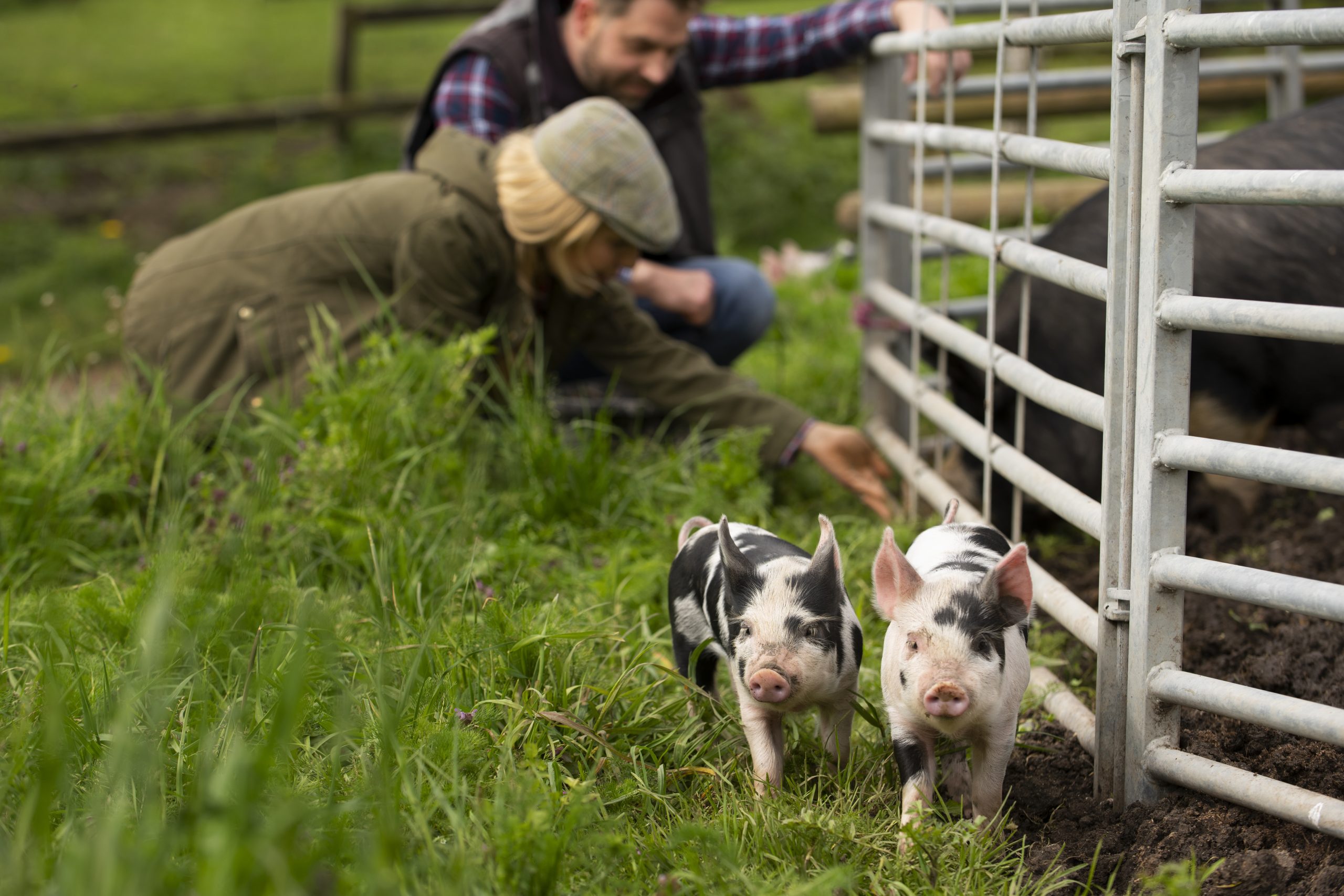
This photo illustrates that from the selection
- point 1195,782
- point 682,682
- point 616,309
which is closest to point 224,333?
point 616,309

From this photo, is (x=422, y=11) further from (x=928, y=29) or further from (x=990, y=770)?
(x=990, y=770)

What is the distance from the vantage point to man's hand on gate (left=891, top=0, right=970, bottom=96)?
3.49 m

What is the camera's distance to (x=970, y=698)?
1.88 m

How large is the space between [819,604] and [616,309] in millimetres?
2000

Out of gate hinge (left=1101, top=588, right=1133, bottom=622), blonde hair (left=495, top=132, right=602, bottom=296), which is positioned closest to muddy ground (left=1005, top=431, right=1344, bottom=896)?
gate hinge (left=1101, top=588, right=1133, bottom=622)

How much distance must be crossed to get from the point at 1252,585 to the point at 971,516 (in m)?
1.03

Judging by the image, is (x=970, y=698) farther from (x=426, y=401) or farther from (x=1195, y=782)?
(x=426, y=401)

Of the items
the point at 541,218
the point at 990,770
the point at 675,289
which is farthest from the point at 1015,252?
the point at 675,289

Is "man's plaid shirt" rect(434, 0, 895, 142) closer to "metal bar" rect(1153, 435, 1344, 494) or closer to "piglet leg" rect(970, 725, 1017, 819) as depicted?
"metal bar" rect(1153, 435, 1344, 494)

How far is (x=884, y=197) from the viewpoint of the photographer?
3.96 meters

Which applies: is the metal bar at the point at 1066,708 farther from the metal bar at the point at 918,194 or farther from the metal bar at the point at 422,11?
the metal bar at the point at 422,11

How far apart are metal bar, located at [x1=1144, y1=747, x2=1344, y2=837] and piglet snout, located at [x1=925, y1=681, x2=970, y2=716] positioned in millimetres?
454

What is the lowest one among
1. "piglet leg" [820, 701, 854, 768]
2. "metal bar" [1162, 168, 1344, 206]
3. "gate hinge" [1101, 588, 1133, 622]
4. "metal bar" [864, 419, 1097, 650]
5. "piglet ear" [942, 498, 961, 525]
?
"piglet leg" [820, 701, 854, 768]

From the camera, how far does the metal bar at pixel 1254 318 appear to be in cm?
177
